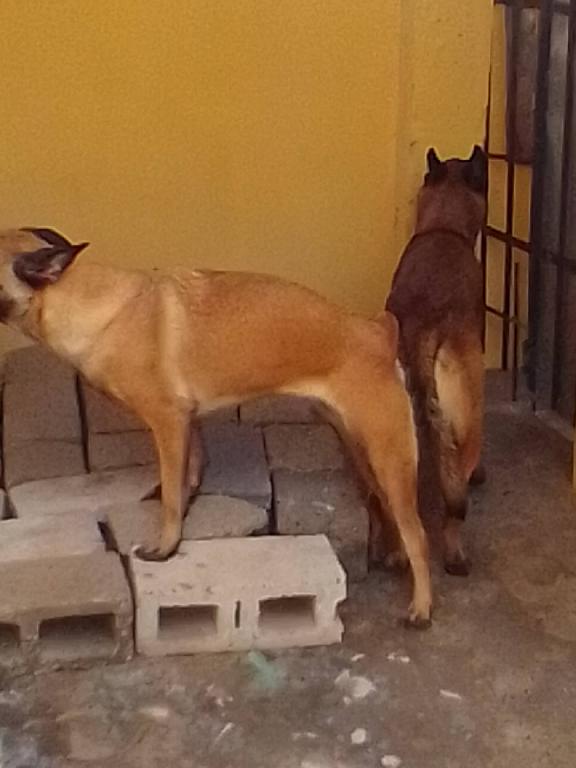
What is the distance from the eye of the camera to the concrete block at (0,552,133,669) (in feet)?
11.0

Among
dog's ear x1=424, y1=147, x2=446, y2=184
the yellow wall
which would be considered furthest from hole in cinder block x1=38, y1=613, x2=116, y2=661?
dog's ear x1=424, y1=147, x2=446, y2=184

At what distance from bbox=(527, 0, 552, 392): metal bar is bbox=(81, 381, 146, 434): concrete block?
1.59 m

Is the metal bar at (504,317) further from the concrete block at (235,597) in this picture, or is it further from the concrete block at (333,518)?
the concrete block at (235,597)

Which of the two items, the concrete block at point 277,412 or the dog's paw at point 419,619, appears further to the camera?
the concrete block at point 277,412

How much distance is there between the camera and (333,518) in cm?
382

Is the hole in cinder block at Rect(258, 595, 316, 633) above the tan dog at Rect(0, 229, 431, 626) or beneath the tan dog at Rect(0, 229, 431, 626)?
beneath

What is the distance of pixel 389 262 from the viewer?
493 centimetres

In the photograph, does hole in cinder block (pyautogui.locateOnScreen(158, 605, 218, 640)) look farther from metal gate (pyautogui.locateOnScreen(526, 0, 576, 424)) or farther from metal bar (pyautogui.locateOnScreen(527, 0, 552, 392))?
metal bar (pyautogui.locateOnScreen(527, 0, 552, 392))

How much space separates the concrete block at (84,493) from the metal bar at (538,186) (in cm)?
173

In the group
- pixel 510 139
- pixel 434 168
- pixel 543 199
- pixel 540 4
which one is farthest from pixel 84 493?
pixel 540 4

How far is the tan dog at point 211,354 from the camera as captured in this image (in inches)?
139

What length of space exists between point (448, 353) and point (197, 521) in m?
0.80

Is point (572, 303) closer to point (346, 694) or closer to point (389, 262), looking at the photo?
point (389, 262)

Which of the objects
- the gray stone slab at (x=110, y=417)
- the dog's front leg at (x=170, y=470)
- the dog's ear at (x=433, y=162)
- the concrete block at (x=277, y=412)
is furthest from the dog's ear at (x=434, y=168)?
the dog's front leg at (x=170, y=470)
